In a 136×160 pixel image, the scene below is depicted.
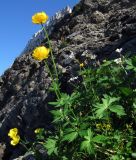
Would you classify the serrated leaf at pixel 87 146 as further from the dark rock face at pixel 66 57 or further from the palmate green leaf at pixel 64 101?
the dark rock face at pixel 66 57

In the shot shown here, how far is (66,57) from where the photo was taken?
32.8 feet

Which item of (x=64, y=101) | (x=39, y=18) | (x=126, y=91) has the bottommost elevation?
(x=126, y=91)

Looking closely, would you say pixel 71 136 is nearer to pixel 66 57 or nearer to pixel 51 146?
pixel 51 146

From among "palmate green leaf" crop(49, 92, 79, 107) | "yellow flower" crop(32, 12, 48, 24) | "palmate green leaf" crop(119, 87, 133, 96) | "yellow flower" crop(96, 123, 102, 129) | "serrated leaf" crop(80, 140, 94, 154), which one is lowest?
"serrated leaf" crop(80, 140, 94, 154)

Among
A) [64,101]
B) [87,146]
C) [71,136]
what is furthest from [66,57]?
[87,146]

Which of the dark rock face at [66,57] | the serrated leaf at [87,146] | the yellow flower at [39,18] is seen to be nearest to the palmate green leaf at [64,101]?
the serrated leaf at [87,146]

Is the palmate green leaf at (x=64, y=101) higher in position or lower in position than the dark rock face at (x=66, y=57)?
lower

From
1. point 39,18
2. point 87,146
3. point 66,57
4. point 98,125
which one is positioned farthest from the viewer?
point 66,57

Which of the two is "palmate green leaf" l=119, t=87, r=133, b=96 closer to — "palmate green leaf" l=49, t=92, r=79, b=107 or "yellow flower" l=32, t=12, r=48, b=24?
"palmate green leaf" l=49, t=92, r=79, b=107

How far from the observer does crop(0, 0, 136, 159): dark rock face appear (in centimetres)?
909

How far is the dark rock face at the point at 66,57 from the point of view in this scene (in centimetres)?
909

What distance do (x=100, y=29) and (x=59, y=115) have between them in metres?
7.27

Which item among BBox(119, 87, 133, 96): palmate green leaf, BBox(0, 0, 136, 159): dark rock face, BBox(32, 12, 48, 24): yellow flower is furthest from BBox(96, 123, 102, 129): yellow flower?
BBox(0, 0, 136, 159): dark rock face

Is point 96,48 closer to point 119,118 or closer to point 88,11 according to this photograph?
point 88,11
